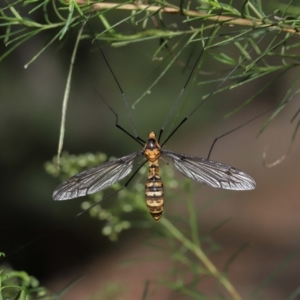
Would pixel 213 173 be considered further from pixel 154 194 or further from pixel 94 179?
pixel 94 179

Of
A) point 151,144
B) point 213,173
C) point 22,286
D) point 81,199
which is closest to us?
point 22,286

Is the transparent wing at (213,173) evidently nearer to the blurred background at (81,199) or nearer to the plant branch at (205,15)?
the plant branch at (205,15)

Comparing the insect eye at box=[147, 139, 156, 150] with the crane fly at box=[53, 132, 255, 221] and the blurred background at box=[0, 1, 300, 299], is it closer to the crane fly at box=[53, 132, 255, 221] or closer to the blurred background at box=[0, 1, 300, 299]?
the crane fly at box=[53, 132, 255, 221]

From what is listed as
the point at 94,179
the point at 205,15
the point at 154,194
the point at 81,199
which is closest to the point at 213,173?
the point at 154,194

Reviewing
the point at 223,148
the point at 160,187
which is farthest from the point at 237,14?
the point at 223,148

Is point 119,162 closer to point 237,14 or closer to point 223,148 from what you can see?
point 237,14

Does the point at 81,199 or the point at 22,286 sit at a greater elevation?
the point at 22,286

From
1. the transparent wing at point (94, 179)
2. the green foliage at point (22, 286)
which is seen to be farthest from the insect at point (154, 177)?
the green foliage at point (22, 286)
